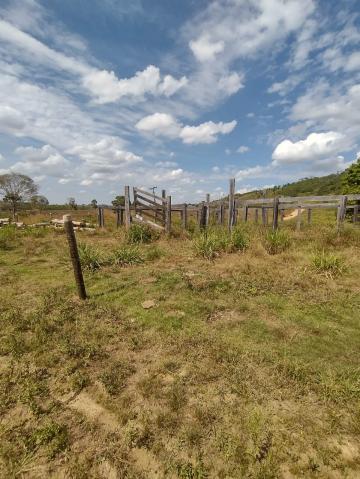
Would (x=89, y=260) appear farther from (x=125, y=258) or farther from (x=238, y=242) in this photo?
(x=238, y=242)

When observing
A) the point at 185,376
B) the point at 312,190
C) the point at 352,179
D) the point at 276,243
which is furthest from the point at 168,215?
the point at 312,190

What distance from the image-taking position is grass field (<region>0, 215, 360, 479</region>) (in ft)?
6.80

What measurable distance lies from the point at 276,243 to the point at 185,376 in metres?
5.83

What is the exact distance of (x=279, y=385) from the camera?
2.80m

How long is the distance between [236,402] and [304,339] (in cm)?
159

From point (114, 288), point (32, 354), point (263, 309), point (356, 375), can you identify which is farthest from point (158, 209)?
point (356, 375)

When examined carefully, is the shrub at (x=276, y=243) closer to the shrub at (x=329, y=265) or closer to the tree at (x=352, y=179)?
the shrub at (x=329, y=265)

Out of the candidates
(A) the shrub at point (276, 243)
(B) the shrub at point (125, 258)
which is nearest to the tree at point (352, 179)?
(A) the shrub at point (276, 243)

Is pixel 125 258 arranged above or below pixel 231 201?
below

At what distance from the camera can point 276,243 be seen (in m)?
7.96

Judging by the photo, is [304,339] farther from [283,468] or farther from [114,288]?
[114,288]

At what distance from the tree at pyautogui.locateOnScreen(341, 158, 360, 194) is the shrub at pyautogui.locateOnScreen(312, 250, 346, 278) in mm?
16147

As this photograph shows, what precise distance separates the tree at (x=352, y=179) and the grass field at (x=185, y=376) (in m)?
16.7

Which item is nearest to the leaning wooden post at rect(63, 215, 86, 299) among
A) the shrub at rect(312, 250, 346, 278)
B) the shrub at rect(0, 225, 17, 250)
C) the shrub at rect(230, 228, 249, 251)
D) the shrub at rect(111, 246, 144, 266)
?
the shrub at rect(111, 246, 144, 266)
